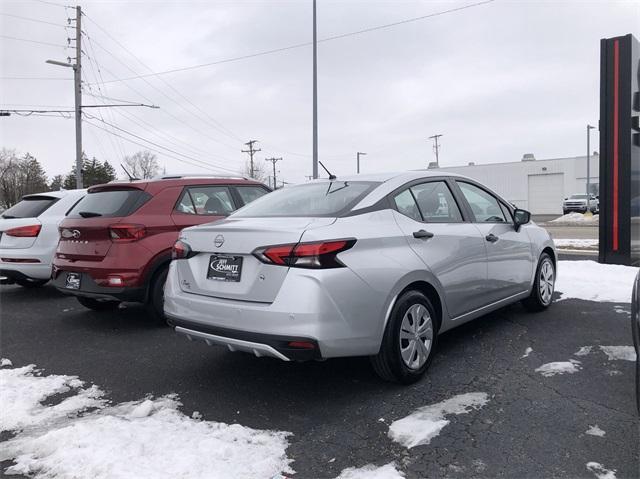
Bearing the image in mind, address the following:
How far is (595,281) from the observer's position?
734cm

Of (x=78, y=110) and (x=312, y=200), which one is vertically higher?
(x=78, y=110)

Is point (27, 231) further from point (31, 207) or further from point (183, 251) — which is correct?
point (183, 251)

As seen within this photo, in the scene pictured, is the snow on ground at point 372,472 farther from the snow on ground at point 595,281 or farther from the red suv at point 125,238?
the snow on ground at point 595,281

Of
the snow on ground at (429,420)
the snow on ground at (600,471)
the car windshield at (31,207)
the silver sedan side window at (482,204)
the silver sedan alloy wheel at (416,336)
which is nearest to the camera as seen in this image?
the snow on ground at (600,471)

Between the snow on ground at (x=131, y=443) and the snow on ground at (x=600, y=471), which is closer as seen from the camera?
the snow on ground at (x=600, y=471)

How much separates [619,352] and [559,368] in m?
0.77

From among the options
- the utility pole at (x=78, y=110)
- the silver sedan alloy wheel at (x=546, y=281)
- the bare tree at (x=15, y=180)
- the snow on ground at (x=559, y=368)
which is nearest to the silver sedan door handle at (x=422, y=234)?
the snow on ground at (x=559, y=368)

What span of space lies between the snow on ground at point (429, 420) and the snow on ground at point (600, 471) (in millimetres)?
801

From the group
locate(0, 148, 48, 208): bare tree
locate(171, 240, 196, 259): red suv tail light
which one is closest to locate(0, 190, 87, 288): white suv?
locate(171, 240, 196, 259): red suv tail light

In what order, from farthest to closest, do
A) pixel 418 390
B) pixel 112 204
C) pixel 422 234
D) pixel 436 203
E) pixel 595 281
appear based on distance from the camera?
pixel 595 281 < pixel 112 204 < pixel 436 203 < pixel 422 234 < pixel 418 390

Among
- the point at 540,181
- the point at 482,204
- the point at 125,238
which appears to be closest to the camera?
the point at 482,204

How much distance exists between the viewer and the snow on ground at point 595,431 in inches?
117

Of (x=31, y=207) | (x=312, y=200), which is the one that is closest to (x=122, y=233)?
(x=312, y=200)

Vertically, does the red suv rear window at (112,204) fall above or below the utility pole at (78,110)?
below
